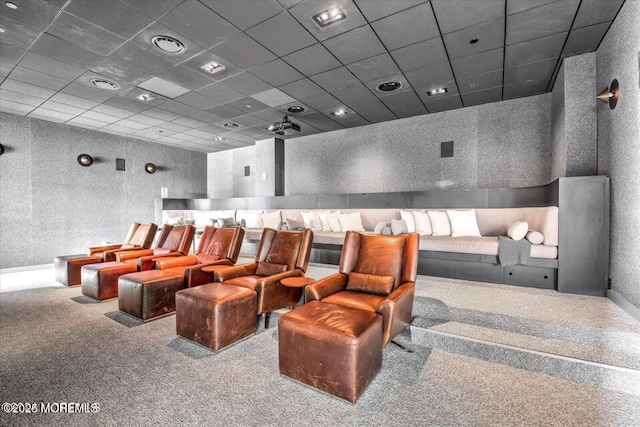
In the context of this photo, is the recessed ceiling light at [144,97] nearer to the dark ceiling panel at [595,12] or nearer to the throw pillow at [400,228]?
the throw pillow at [400,228]

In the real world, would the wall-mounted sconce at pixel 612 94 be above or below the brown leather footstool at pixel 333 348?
above

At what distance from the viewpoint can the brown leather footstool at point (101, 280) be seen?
3.72 metres

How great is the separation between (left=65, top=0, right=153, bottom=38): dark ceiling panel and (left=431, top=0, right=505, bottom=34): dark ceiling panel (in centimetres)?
301

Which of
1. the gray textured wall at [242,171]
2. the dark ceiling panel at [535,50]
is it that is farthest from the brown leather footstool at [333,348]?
the gray textured wall at [242,171]

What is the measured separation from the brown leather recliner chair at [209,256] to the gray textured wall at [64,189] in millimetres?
4791

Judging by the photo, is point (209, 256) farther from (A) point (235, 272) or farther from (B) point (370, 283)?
(B) point (370, 283)

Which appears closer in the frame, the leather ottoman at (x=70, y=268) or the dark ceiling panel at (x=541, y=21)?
the dark ceiling panel at (x=541, y=21)

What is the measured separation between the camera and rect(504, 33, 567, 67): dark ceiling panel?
11.4ft

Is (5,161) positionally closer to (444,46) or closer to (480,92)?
(444,46)

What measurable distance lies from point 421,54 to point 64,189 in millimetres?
8036

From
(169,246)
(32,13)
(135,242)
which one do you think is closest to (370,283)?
(169,246)

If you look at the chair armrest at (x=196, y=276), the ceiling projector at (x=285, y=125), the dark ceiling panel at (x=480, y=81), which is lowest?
the chair armrest at (x=196, y=276)

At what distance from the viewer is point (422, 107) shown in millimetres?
5758

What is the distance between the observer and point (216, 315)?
2.36m
